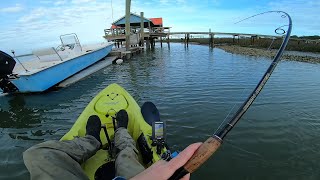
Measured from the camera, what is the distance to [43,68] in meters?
11.6

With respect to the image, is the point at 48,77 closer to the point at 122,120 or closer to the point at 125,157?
the point at 122,120

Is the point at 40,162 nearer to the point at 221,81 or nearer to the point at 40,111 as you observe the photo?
the point at 40,111

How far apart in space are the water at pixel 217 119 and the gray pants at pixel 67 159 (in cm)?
176

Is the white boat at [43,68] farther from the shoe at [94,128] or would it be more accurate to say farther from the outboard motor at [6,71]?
the shoe at [94,128]

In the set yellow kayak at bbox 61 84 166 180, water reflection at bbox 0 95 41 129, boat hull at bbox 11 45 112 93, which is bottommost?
water reflection at bbox 0 95 41 129

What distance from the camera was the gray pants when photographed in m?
2.78

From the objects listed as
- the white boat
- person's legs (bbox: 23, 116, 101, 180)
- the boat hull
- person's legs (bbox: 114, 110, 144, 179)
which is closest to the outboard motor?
the white boat

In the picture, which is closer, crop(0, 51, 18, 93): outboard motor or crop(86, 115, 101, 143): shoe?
crop(86, 115, 101, 143): shoe

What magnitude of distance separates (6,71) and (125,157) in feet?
27.6

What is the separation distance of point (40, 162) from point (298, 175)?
14.5 ft

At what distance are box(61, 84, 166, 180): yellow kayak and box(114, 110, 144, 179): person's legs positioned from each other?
29 cm

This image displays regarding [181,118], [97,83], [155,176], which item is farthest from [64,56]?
[155,176]

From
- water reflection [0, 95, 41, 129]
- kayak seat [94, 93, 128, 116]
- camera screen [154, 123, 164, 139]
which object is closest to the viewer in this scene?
camera screen [154, 123, 164, 139]

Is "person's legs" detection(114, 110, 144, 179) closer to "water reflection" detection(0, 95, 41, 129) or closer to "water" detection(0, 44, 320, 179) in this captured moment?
"water" detection(0, 44, 320, 179)
